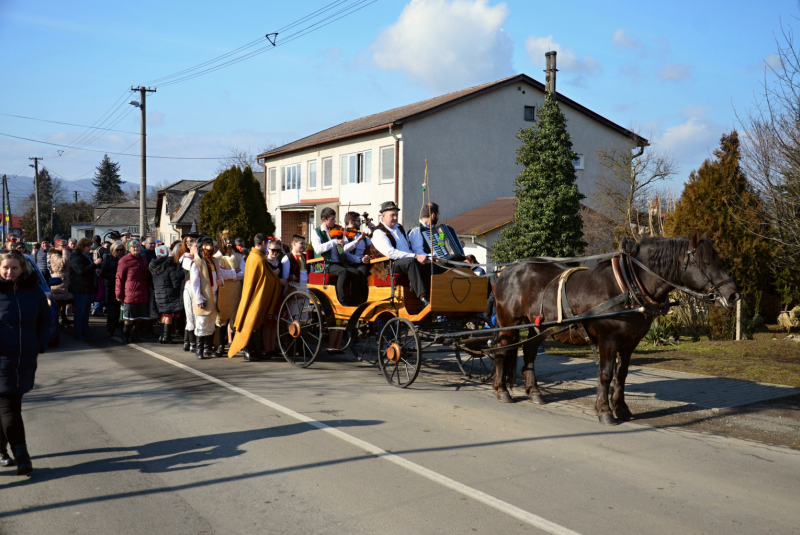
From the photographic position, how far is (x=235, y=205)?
115 feet

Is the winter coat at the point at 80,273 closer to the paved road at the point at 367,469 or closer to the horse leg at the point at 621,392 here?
the paved road at the point at 367,469

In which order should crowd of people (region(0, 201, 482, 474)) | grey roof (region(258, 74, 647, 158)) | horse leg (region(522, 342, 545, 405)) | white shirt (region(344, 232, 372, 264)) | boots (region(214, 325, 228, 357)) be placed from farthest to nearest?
grey roof (region(258, 74, 647, 158)) → boots (region(214, 325, 228, 357)) → white shirt (region(344, 232, 372, 264)) → horse leg (region(522, 342, 545, 405)) → crowd of people (region(0, 201, 482, 474))

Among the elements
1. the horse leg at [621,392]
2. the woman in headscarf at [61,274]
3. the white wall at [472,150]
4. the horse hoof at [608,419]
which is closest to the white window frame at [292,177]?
the white wall at [472,150]

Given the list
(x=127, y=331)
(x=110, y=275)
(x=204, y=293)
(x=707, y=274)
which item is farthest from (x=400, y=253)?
(x=110, y=275)

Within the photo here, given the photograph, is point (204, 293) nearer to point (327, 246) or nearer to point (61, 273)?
point (327, 246)

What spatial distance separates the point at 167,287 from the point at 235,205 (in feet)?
74.6

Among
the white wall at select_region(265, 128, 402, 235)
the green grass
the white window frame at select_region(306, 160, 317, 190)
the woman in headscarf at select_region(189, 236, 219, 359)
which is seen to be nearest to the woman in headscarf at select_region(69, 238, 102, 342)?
the woman in headscarf at select_region(189, 236, 219, 359)

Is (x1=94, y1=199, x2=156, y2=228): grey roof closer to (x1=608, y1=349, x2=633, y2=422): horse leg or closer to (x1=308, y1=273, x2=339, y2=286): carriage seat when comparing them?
(x1=308, y1=273, x2=339, y2=286): carriage seat

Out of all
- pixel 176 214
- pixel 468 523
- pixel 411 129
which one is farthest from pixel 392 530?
pixel 176 214

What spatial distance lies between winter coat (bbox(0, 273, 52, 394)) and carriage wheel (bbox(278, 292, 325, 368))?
4854 millimetres

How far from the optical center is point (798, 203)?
11148mm

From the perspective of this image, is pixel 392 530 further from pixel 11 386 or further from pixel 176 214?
pixel 176 214

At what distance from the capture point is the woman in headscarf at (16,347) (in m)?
5.34

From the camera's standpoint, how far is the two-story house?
93.4ft
